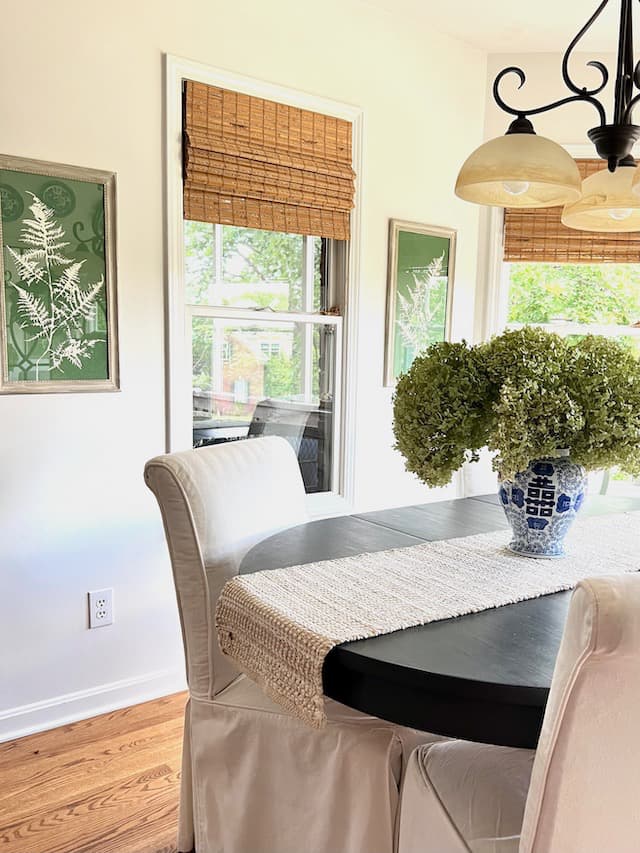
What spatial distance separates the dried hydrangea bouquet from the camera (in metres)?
1.35

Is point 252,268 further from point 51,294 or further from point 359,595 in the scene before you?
point 359,595

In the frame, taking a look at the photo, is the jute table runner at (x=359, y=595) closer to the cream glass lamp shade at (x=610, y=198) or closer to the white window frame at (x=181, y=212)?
the cream glass lamp shade at (x=610, y=198)

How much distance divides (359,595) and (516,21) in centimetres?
271

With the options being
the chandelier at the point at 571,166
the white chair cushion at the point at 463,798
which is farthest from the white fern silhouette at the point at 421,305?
the white chair cushion at the point at 463,798

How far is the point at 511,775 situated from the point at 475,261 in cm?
265

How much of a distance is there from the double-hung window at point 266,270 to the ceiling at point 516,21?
2.10ft

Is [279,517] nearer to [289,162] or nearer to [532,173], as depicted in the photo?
[532,173]

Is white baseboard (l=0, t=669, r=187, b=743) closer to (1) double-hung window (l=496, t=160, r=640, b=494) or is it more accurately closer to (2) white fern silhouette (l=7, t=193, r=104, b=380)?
(2) white fern silhouette (l=7, t=193, r=104, b=380)

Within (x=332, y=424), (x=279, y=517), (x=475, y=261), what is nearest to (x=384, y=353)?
(x=332, y=424)

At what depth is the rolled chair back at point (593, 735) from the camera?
71 centimetres

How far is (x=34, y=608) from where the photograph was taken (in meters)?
2.21

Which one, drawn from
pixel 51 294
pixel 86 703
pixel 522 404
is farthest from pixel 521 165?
pixel 86 703

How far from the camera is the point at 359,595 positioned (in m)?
1.28

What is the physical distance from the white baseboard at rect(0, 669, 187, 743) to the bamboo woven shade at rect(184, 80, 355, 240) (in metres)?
1.64
